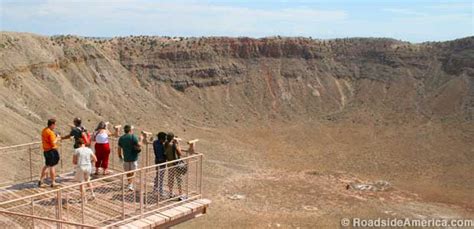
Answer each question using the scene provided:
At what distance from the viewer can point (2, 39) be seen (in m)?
32.3

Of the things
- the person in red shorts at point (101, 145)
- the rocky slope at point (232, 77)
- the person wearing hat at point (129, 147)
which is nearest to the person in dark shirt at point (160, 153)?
the person wearing hat at point (129, 147)

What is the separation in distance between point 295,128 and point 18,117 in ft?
65.0

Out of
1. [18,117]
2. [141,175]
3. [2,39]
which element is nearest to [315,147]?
[18,117]

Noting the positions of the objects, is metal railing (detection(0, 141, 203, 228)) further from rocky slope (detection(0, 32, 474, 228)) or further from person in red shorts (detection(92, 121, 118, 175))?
rocky slope (detection(0, 32, 474, 228))

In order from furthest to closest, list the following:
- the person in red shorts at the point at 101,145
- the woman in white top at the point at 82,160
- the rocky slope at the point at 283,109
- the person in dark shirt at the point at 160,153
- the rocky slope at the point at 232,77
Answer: the rocky slope at the point at 232,77
the rocky slope at the point at 283,109
the person in red shorts at the point at 101,145
the person in dark shirt at the point at 160,153
the woman in white top at the point at 82,160

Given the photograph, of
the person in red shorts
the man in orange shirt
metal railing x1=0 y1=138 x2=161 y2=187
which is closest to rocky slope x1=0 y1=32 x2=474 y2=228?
metal railing x1=0 y1=138 x2=161 y2=187

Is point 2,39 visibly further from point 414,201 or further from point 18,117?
point 414,201

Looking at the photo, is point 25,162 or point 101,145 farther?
point 25,162

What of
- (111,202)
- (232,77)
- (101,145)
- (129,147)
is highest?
(232,77)

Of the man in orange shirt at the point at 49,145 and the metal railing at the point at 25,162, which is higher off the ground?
the man in orange shirt at the point at 49,145

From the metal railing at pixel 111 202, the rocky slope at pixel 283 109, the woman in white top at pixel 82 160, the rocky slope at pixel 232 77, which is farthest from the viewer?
the rocky slope at pixel 232 77

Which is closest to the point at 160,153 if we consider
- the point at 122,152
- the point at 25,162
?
the point at 122,152

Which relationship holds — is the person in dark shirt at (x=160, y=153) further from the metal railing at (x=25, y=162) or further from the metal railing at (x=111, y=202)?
the metal railing at (x=25, y=162)

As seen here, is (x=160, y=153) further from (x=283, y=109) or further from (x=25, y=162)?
(x=283, y=109)
